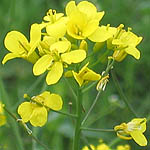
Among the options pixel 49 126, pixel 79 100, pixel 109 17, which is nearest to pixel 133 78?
pixel 109 17

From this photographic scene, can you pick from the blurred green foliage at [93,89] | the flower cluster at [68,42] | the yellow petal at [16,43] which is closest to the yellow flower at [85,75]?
the flower cluster at [68,42]

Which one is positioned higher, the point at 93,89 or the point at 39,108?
the point at 39,108

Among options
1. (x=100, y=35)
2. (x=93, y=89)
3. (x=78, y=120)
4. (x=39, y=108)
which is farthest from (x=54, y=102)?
(x=93, y=89)

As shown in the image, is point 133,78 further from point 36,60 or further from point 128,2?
point 36,60

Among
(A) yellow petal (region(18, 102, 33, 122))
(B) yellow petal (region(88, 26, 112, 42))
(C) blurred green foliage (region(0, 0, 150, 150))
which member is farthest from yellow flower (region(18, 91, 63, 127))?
(C) blurred green foliage (region(0, 0, 150, 150))

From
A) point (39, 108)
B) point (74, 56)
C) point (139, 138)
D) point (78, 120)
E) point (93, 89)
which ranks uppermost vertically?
point (74, 56)

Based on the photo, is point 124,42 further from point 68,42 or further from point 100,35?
point 68,42

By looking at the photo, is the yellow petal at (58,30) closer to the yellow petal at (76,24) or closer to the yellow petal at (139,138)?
the yellow petal at (76,24)
